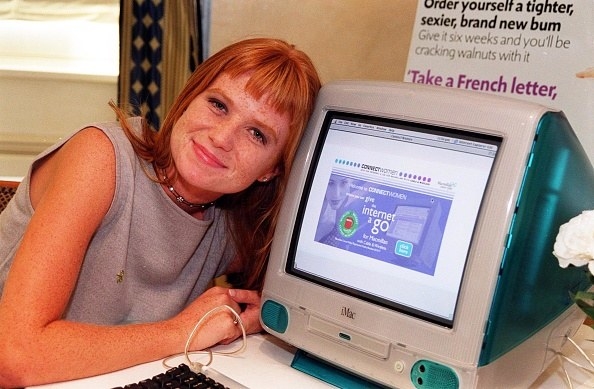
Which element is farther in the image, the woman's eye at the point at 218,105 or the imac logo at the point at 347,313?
the woman's eye at the point at 218,105

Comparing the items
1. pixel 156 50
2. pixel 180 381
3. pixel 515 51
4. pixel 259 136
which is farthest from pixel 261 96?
pixel 156 50

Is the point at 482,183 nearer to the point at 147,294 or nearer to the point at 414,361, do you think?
the point at 414,361

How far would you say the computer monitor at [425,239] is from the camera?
37.8 inches

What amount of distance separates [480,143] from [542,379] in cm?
50

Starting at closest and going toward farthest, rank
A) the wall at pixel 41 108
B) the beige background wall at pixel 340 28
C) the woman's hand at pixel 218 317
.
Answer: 1. the woman's hand at pixel 218 317
2. the beige background wall at pixel 340 28
3. the wall at pixel 41 108

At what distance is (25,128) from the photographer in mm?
3734

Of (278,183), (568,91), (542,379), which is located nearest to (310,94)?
(278,183)

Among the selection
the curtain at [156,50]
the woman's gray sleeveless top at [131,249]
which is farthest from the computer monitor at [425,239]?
the curtain at [156,50]

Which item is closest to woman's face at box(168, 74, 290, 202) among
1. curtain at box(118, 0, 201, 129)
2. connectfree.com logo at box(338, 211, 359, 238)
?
connectfree.com logo at box(338, 211, 359, 238)

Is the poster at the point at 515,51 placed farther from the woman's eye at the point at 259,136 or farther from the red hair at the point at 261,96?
the woman's eye at the point at 259,136

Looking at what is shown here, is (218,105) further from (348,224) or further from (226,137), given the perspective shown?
(348,224)

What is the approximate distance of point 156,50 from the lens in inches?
117

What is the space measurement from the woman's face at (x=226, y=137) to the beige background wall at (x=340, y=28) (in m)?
1.41

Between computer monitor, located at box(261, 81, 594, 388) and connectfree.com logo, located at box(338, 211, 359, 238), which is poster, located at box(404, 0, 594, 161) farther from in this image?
connectfree.com logo, located at box(338, 211, 359, 238)
